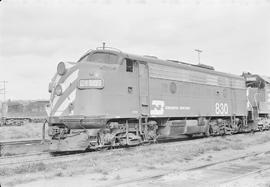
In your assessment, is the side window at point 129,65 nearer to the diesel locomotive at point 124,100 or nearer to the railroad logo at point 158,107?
the diesel locomotive at point 124,100

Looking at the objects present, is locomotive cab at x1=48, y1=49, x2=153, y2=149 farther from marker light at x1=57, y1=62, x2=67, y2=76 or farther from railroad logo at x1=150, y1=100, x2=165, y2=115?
railroad logo at x1=150, y1=100, x2=165, y2=115

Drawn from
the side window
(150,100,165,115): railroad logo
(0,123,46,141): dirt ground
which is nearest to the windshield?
the side window

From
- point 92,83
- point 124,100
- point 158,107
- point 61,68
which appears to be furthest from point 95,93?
point 158,107

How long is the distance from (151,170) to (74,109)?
431 centimetres

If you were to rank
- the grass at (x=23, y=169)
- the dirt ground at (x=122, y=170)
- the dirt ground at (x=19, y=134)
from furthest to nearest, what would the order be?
the dirt ground at (x=19, y=134) < the grass at (x=23, y=169) < the dirt ground at (x=122, y=170)

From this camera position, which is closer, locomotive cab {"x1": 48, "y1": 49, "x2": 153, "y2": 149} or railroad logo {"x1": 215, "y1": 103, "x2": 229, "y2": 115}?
locomotive cab {"x1": 48, "y1": 49, "x2": 153, "y2": 149}

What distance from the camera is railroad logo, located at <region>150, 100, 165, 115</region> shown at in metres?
14.0

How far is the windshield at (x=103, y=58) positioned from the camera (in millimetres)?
12883

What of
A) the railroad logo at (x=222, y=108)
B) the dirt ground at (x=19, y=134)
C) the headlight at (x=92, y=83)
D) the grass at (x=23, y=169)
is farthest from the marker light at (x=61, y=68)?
the dirt ground at (x=19, y=134)

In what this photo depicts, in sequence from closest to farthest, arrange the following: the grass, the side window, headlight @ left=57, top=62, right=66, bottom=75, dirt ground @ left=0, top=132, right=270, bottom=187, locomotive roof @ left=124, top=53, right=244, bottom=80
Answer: dirt ground @ left=0, top=132, right=270, bottom=187
the grass
headlight @ left=57, top=62, right=66, bottom=75
the side window
locomotive roof @ left=124, top=53, right=244, bottom=80

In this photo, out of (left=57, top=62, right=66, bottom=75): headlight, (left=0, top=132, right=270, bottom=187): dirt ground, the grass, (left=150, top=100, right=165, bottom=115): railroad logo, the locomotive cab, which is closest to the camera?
(left=0, top=132, right=270, bottom=187): dirt ground

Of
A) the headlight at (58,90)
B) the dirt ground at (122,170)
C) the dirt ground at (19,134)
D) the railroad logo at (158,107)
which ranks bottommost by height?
the dirt ground at (122,170)

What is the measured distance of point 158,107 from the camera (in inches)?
560

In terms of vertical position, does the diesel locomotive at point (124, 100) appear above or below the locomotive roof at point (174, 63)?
below
